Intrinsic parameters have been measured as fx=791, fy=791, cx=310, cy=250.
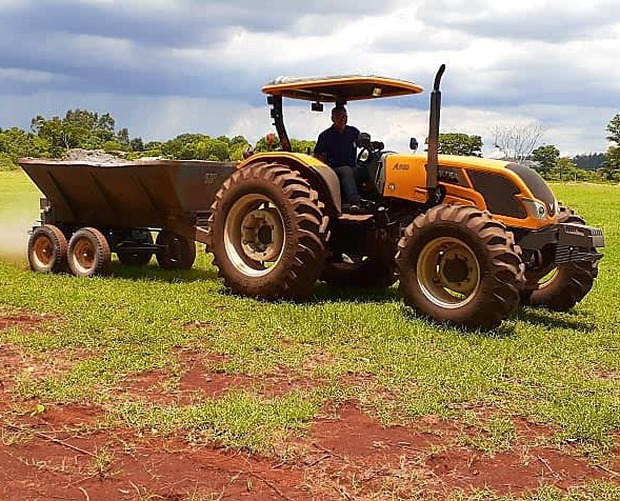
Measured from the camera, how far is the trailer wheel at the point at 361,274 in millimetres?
9508

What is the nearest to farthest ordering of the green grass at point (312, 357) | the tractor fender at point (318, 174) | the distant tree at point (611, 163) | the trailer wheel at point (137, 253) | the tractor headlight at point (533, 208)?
1. the green grass at point (312, 357)
2. the tractor headlight at point (533, 208)
3. the tractor fender at point (318, 174)
4. the trailer wheel at point (137, 253)
5. the distant tree at point (611, 163)

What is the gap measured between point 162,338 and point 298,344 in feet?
3.91

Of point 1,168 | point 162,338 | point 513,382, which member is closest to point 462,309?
point 513,382

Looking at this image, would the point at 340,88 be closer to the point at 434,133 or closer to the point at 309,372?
the point at 434,133

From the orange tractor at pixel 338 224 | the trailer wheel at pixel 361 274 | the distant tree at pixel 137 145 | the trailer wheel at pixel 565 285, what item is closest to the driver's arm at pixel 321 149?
the orange tractor at pixel 338 224

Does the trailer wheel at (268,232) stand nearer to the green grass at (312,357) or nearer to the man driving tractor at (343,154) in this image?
the green grass at (312,357)

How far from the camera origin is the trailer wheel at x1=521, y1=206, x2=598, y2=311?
8312 mm

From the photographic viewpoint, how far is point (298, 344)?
686 centimetres

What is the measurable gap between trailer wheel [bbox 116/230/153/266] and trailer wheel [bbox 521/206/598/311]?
17.5 ft

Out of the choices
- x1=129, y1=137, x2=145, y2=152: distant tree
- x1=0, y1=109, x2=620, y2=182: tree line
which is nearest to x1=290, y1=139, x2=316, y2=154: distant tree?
x1=0, y1=109, x2=620, y2=182: tree line

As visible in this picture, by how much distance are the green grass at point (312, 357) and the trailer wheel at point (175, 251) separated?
60.3 inches

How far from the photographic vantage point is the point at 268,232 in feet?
29.7

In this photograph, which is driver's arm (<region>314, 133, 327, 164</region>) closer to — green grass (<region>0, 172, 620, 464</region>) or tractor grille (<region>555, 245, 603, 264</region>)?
green grass (<region>0, 172, 620, 464</region>)

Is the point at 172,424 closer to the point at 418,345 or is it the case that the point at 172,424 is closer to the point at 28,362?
the point at 28,362
